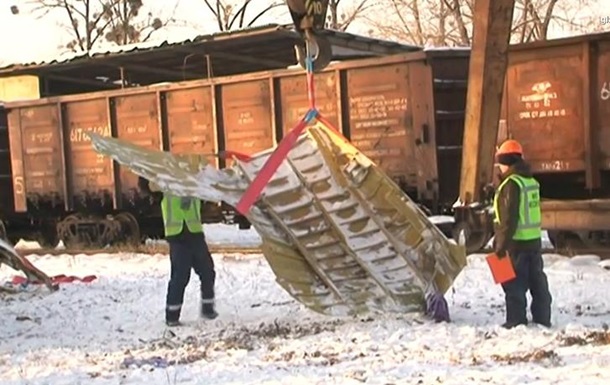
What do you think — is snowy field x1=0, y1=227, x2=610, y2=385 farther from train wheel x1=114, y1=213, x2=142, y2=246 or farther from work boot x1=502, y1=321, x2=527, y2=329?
train wheel x1=114, y1=213, x2=142, y2=246

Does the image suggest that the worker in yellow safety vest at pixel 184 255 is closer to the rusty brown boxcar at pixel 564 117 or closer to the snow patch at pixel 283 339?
the snow patch at pixel 283 339

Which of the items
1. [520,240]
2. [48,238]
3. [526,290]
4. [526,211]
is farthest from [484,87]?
[48,238]

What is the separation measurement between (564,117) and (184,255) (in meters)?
5.42

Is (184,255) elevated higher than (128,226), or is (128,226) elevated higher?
(184,255)

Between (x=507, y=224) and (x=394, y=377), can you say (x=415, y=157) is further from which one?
(x=394, y=377)

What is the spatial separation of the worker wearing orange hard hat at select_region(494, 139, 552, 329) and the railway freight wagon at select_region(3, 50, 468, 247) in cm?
503

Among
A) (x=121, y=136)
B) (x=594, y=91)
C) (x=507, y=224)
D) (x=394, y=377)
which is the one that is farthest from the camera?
(x=121, y=136)

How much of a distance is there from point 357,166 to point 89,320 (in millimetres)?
2821

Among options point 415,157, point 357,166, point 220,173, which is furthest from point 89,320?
point 415,157

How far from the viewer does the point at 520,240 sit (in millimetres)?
6781

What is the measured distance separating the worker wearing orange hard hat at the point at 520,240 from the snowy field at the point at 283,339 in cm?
24

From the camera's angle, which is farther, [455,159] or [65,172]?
[65,172]

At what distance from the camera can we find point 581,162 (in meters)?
11.0

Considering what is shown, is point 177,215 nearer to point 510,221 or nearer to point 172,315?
point 172,315
